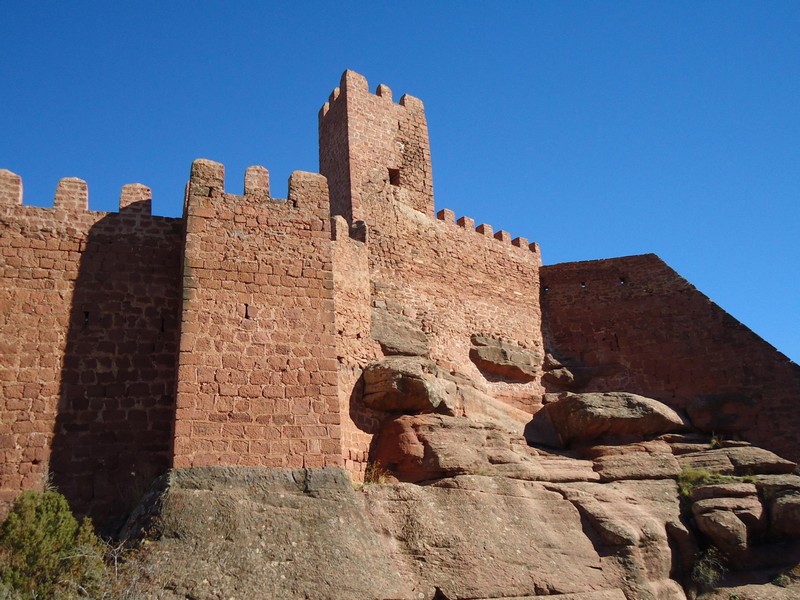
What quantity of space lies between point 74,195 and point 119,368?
2942mm

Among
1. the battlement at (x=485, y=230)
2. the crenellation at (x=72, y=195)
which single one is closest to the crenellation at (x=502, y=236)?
the battlement at (x=485, y=230)

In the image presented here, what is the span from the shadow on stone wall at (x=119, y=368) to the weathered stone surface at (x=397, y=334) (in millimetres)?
4569

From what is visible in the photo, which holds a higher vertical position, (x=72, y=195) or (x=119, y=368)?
(x=72, y=195)

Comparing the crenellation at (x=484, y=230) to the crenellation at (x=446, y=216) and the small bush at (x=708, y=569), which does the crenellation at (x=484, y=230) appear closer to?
the crenellation at (x=446, y=216)

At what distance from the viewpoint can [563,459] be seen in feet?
51.1

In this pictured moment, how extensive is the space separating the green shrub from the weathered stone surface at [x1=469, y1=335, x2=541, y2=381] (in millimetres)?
10302

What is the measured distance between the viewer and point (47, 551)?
383 inches

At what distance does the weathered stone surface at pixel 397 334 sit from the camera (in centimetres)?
1631

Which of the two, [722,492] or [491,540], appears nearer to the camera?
[491,540]

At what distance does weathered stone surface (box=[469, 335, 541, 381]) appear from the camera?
18984 mm

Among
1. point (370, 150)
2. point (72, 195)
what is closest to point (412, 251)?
point (370, 150)

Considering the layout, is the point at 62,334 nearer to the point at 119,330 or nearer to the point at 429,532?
the point at 119,330

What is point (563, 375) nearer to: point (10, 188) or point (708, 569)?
point (708, 569)

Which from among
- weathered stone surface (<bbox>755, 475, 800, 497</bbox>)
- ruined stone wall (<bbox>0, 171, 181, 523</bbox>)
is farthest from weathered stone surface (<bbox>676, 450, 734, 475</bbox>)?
ruined stone wall (<bbox>0, 171, 181, 523</bbox>)
